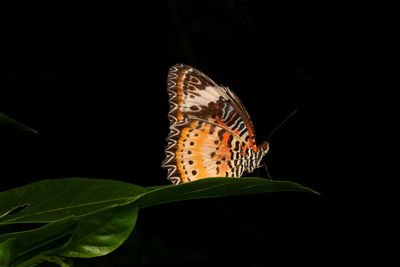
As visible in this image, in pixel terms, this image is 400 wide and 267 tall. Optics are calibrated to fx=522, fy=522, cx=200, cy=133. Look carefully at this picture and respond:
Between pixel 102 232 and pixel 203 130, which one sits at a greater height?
pixel 203 130

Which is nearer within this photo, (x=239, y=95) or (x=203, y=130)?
(x=203, y=130)

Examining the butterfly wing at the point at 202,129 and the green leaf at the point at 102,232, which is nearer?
the green leaf at the point at 102,232

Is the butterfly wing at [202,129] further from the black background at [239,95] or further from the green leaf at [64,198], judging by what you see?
the black background at [239,95]

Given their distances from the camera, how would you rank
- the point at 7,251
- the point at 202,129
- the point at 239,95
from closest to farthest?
the point at 7,251 → the point at 202,129 → the point at 239,95

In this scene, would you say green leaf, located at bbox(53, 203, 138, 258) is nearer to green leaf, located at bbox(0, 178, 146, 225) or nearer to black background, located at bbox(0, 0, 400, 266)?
green leaf, located at bbox(0, 178, 146, 225)

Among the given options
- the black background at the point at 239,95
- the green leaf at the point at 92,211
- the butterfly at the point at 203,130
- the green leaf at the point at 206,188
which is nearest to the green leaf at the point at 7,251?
the green leaf at the point at 92,211

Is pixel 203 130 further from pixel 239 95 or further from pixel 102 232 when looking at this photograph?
pixel 239 95

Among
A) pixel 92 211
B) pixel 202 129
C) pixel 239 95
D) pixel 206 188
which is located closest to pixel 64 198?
pixel 92 211
